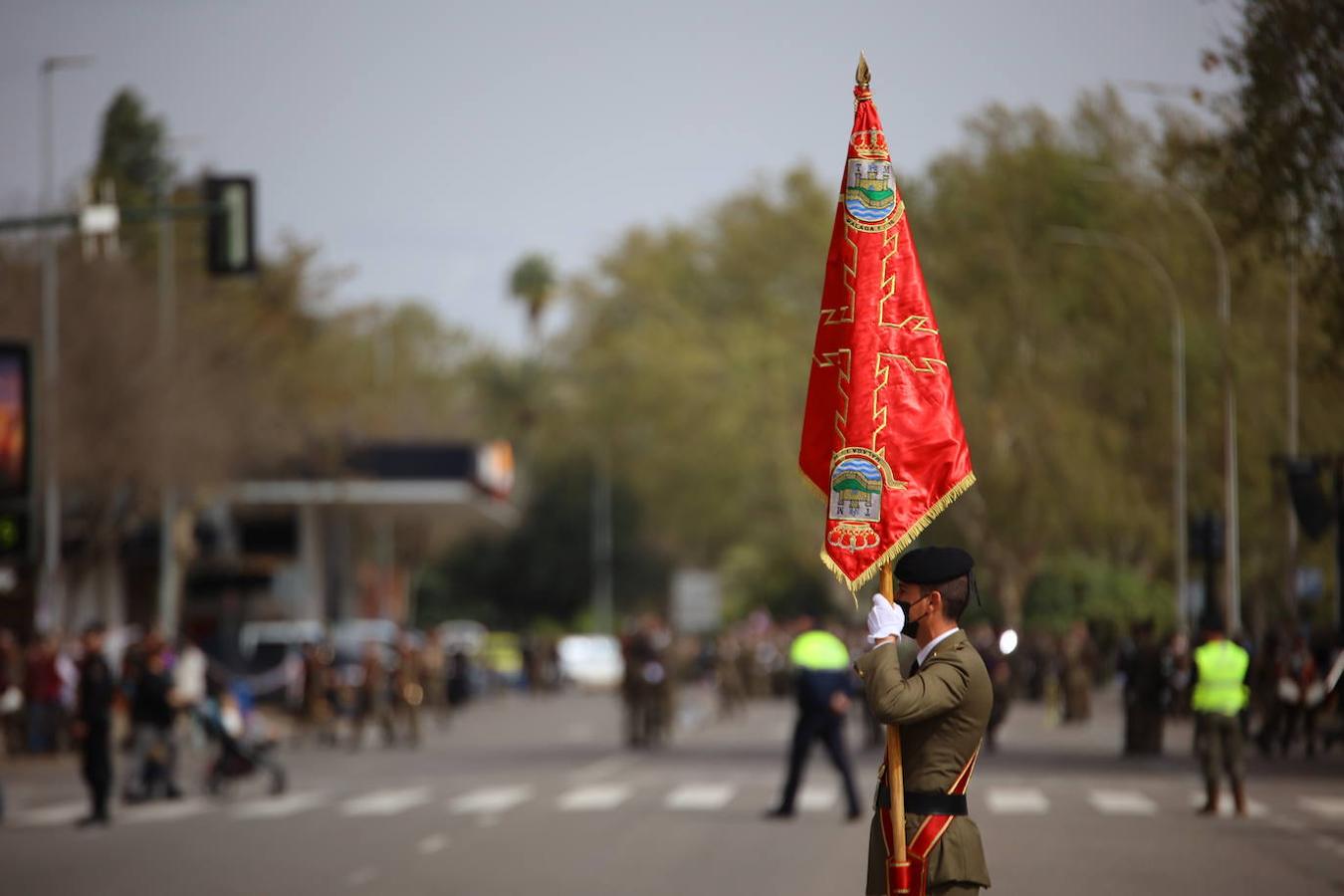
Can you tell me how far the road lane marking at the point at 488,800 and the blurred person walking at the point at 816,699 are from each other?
11.4 ft

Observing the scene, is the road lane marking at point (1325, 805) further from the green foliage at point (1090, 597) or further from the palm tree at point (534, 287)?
the palm tree at point (534, 287)

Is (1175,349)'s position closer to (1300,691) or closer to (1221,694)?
(1300,691)

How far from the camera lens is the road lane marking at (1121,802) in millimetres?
23828

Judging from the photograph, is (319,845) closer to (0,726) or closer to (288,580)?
(0,726)

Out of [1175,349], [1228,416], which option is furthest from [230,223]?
[1175,349]

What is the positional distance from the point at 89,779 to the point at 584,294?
75.5 meters

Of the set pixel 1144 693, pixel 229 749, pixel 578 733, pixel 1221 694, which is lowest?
pixel 578 733

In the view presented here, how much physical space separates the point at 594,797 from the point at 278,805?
351 cm

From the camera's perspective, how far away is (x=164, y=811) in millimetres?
25547

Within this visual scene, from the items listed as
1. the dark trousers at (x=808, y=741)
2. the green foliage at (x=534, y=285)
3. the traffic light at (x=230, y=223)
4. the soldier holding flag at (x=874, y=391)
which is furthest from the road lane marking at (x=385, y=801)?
the green foliage at (x=534, y=285)

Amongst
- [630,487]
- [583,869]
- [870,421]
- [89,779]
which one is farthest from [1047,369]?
[630,487]

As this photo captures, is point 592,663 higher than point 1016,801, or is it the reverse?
point 1016,801

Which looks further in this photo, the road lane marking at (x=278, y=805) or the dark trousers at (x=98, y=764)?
the road lane marking at (x=278, y=805)

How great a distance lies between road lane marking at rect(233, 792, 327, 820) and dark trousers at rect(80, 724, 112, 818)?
1536 millimetres
